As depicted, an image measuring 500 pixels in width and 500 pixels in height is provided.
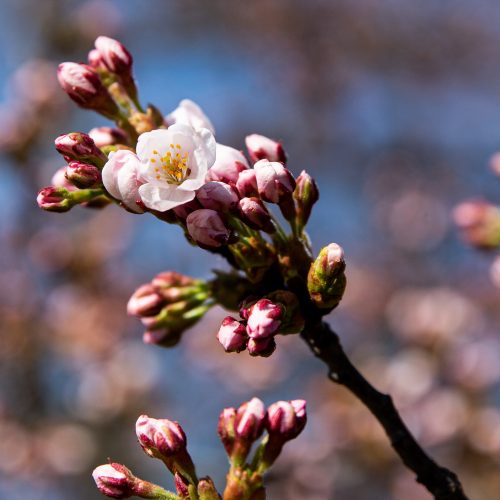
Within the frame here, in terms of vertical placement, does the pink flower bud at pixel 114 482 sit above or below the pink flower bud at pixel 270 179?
below

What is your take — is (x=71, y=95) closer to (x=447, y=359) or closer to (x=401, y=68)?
(x=447, y=359)

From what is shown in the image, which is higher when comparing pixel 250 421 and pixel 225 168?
pixel 225 168

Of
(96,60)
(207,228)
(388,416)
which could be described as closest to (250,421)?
(388,416)

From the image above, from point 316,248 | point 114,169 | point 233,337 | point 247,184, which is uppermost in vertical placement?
point 316,248

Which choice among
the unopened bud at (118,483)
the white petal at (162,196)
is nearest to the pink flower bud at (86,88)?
the white petal at (162,196)

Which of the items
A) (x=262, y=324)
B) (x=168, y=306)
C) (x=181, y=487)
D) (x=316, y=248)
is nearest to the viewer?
(x=262, y=324)

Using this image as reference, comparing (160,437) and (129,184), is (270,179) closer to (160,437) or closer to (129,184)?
(129,184)

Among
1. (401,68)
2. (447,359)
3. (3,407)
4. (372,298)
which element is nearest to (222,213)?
(447,359)

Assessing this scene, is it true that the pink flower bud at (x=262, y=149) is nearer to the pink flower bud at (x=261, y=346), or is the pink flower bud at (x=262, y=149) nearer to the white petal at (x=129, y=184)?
the white petal at (x=129, y=184)
